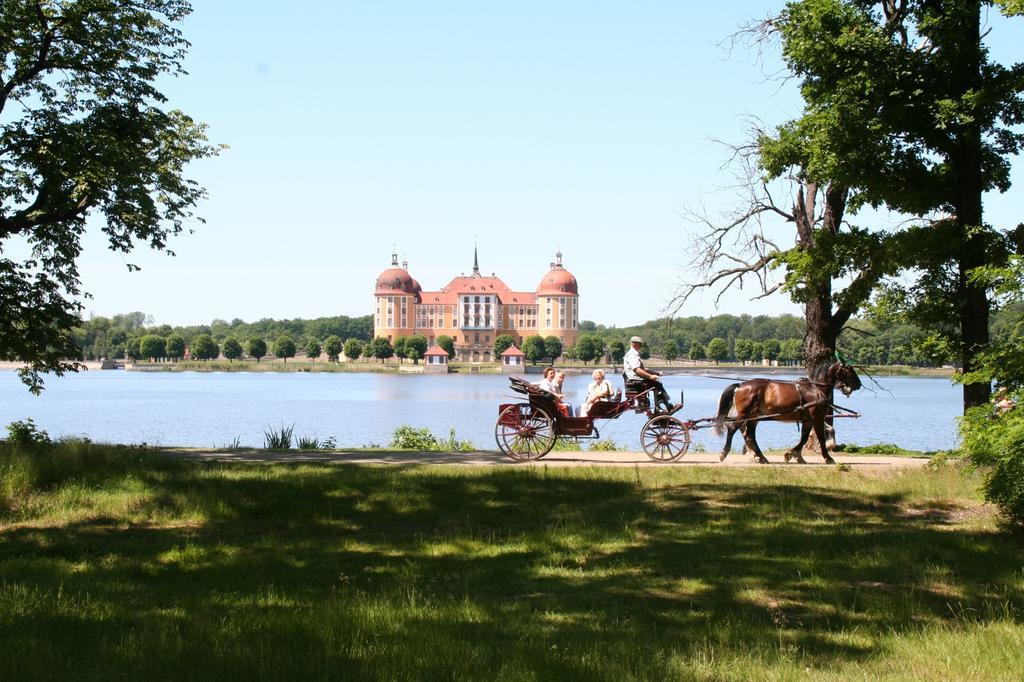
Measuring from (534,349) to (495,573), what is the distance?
152148mm

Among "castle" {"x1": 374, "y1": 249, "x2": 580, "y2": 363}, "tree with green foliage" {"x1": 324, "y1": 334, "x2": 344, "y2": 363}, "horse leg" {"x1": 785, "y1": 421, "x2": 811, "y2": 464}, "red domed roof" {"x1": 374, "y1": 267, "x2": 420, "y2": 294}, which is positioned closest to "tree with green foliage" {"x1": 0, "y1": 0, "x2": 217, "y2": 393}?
"horse leg" {"x1": 785, "y1": 421, "x2": 811, "y2": 464}

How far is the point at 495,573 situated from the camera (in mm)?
7027

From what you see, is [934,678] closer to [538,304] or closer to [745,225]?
[745,225]

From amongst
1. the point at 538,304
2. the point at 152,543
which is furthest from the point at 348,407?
the point at 538,304

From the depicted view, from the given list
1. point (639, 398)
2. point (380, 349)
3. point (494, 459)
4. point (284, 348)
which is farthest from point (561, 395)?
point (284, 348)

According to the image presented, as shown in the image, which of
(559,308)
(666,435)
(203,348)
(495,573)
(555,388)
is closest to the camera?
(495,573)

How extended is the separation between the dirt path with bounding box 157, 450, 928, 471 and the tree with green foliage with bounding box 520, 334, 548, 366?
144 m

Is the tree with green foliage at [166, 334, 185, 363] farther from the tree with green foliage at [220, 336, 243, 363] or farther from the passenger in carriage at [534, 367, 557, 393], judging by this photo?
the passenger in carriage at [534, 367, 557, 393]

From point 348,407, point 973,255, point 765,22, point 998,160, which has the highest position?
point 765,22

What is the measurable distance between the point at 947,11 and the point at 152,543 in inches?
365

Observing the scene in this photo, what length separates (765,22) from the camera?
53.8ft

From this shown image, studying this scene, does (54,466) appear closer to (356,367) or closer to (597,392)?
(597,392)

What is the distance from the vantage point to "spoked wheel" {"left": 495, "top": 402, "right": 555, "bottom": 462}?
13.5 m

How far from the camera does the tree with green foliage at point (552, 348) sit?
163 meters
